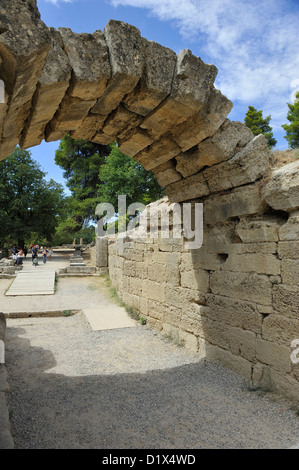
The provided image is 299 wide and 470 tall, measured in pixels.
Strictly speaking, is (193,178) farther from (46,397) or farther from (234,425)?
(46,397)

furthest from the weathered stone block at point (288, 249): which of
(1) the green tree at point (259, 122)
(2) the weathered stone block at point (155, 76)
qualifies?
(1) the green tree at point (259, 122)

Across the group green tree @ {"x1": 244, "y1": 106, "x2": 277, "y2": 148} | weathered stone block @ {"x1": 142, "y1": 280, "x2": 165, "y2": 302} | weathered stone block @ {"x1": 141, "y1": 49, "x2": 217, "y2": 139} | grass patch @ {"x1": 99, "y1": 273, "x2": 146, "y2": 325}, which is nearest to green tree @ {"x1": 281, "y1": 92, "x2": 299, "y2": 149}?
green tree @ {"x1": 244, "y1": 106, "x2": 277, "y2": 148}

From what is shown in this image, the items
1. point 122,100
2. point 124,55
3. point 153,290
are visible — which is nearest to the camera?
point 124,55

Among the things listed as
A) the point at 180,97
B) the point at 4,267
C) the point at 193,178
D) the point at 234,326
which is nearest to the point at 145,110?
the point at 180,97

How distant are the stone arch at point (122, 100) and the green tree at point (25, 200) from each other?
2337cm

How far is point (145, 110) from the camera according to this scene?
408 cm

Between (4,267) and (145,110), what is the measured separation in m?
14.5

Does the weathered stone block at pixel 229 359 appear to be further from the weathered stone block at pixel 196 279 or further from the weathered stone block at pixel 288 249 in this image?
the weathered stone block at pixel 288 249

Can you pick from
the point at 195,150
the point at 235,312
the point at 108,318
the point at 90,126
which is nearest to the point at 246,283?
the point at 235,312

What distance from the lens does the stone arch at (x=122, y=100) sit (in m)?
2.71

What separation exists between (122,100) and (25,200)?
81.5 ft

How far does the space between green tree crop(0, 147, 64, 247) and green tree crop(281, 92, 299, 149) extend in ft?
63.0

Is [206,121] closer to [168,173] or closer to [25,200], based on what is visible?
[168,173]

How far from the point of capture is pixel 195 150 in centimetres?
479
